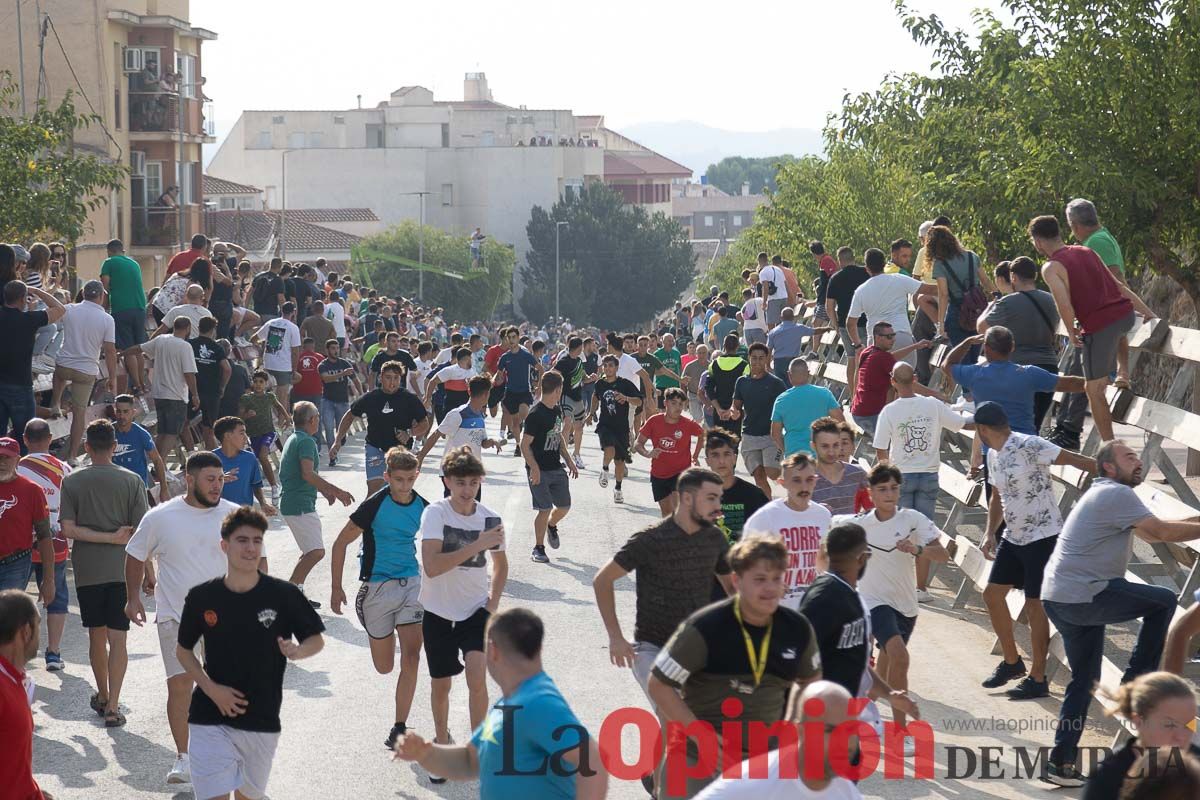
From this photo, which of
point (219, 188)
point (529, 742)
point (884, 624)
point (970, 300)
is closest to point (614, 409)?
point (970, 300)

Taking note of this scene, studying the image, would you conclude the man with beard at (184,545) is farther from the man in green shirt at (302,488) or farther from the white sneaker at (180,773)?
the man in green shirt at (302,488)

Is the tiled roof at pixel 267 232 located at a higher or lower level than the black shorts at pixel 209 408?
higher

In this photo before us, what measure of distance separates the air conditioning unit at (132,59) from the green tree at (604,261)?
2716 inches

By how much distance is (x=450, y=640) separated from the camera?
9.77 metres

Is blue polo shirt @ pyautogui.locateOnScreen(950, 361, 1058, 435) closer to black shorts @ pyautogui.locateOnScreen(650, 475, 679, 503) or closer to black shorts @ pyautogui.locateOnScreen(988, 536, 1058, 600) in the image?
black shorts @ pyautogui.locateOnScreen(988, 536, 1058, 600)

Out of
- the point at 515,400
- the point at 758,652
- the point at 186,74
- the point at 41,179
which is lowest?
the point at 515,400

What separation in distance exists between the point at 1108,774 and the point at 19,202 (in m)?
21.6

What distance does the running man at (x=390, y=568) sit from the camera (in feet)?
33.7

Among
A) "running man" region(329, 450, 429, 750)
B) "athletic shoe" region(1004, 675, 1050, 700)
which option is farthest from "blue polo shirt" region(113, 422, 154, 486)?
"athletic shoe" region(1004, 675, 1050, 700)

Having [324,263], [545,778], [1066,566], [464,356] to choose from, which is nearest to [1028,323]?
[1066,566]

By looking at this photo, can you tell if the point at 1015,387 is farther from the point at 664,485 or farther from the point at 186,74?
the point at 186,74

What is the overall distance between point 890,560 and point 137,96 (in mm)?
43390

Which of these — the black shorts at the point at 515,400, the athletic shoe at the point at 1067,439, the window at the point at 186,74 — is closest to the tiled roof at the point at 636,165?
the window at the point at 186,74

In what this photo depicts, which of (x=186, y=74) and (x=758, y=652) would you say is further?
(x=186, y=74)
